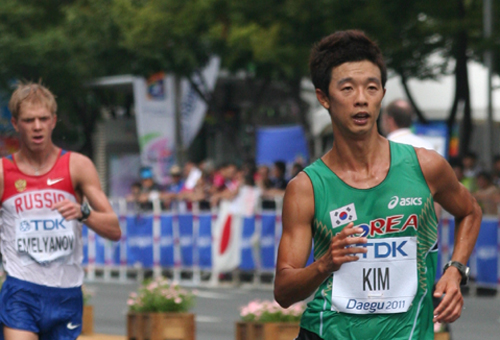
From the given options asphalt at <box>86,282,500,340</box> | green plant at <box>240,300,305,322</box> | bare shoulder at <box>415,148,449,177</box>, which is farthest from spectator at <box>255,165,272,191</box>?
bare shoulder at <box>415,148,449,177</box>

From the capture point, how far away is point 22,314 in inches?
236

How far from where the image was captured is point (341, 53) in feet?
14.0

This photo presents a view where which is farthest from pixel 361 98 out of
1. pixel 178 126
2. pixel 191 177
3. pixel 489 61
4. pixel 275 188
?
pixel 178 126

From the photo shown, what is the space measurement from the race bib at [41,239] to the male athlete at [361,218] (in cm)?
222

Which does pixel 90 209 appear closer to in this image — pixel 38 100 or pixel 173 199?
pixel 38 100

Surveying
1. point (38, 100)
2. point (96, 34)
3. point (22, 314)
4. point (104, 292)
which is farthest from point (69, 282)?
point (96, 34)

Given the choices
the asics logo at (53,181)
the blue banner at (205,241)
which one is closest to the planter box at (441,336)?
the asics logo at (53,181)

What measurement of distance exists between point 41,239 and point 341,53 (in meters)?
2.55

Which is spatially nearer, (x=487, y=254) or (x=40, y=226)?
(x=40, y=226)

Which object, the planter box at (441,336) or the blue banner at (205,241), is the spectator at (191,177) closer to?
the blue banner at (205,241)

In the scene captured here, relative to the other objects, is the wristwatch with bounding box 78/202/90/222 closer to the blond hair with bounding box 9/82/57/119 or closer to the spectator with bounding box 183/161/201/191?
the blond hair with bounding box 9/82/57/119

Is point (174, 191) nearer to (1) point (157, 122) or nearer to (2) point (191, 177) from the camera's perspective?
(2) point (191, 177)

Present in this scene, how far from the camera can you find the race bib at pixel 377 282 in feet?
13.9

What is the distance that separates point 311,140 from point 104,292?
8104 millimetres
